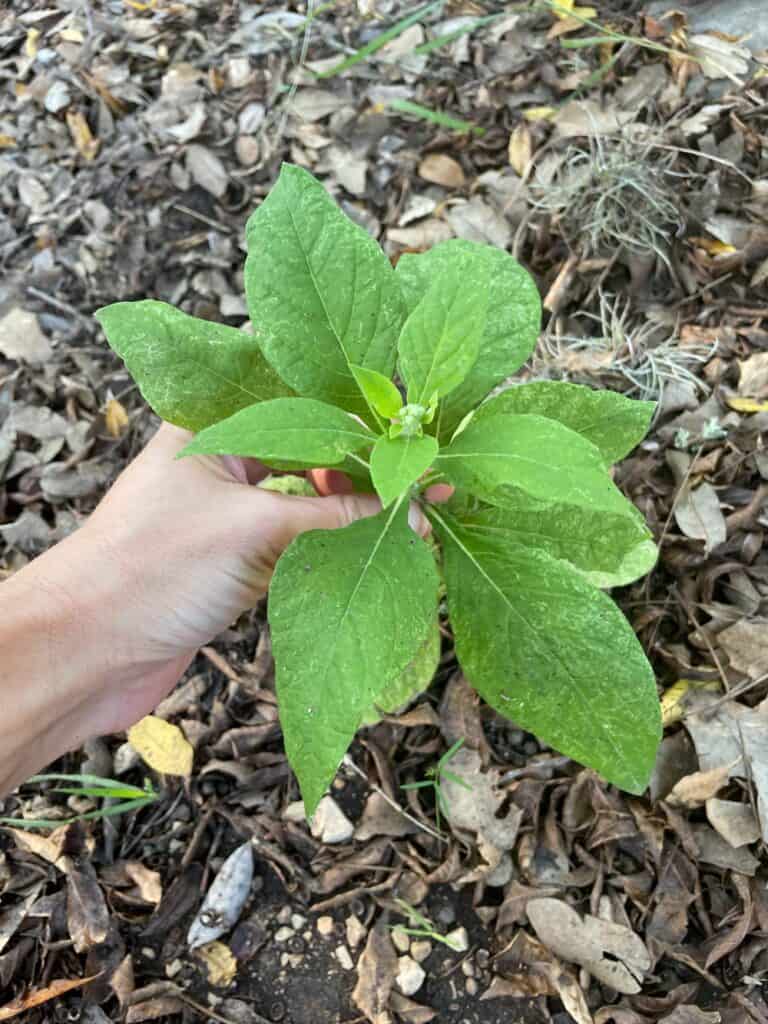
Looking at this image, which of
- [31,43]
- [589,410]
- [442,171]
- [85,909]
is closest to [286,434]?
[589,410]

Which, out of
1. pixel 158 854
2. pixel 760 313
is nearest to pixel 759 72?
pixel 760 313

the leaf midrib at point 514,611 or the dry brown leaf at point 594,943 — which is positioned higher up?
the leaf midrib at point 514,611

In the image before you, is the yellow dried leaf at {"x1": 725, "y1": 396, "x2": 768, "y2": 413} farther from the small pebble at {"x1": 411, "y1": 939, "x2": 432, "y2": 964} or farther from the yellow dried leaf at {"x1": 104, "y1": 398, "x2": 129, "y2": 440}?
the yellow dried leaf at {"x1": 104, "y1": 398, "x2": 129, "y2": 440}

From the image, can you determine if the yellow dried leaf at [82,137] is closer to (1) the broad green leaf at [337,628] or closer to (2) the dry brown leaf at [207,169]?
(2) the dry brown leaf at [207,169]

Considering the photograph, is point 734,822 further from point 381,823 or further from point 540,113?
point 540,113

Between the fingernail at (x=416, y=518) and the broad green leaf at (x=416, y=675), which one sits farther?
the broad green leaf at (x=416, y=675)

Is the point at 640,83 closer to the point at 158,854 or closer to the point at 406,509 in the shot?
the point at 406,509

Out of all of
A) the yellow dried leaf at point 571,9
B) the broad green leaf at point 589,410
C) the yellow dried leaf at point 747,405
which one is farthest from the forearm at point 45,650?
the yellow dried leaf at point 571,9
